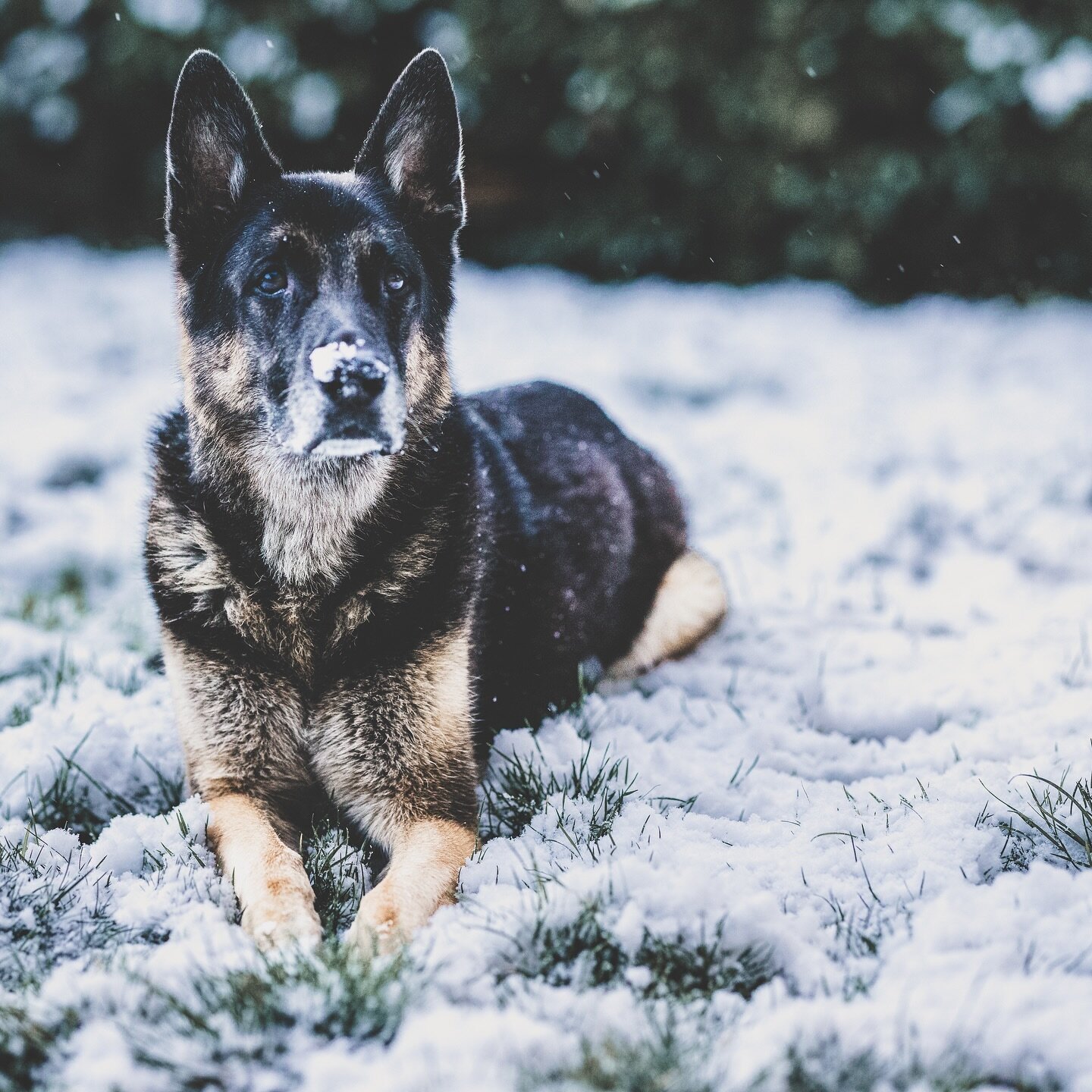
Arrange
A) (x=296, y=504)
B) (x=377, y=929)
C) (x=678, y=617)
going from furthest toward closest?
(x=678, y=617) < (x=296, y=504) < (x=377, y=929)

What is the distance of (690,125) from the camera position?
9.30 metres

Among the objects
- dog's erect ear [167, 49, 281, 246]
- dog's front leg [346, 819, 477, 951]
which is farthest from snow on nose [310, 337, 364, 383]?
dog's front leg [346, 819, 477, 951]

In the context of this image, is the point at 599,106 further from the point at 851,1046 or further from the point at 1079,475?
the point at 851,1046

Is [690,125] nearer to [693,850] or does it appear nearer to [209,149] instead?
[209,149]

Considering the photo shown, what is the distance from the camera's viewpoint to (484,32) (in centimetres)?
930

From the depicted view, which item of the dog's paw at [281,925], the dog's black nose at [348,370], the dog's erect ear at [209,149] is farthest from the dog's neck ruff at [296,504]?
the dog's paw at [281,925]

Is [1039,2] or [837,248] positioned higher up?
[1039,2]

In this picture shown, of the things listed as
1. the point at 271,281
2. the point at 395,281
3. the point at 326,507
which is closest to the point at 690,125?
the point at 395,281

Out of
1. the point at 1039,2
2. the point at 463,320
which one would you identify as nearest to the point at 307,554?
the point at 463,320

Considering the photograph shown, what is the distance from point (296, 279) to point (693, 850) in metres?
1.68

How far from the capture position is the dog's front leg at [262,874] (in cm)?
198

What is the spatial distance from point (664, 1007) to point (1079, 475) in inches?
186

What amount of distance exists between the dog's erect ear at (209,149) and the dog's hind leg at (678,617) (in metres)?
2.00

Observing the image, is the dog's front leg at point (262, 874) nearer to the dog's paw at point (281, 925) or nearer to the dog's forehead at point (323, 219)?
the dog's paw at point (281, 925)
